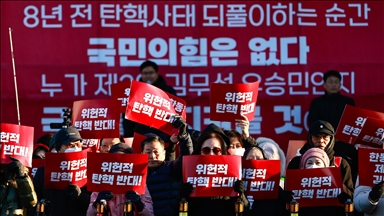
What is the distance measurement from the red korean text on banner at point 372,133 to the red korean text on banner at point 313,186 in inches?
59.9

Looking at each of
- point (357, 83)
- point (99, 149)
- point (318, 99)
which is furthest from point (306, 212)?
point (357, 83)

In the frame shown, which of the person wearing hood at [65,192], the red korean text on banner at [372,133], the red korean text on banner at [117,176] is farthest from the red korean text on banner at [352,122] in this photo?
the person wearing hood at [65,192]

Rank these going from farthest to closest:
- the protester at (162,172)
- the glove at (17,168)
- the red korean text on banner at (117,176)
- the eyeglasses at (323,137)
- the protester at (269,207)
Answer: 1. the eyeglasses at (323,137)
2. the protester at (162,172)
3. the glove at (17,168)
4. the protester at (269,207)
5. the red korean text on banner at (117,176)

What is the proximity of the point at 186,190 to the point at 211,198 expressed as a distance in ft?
0.98

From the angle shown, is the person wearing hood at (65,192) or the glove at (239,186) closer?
the glove at (239,186)

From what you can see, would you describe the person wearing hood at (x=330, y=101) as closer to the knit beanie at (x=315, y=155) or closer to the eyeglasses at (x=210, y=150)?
the knit beanie at (x=315, y=155)

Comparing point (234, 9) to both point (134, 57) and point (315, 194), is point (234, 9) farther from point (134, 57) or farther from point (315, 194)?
point (315, 194)

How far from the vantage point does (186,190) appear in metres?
8.22

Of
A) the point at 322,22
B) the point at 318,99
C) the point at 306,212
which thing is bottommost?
the point at 306,212

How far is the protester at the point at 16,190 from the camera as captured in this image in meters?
8.91

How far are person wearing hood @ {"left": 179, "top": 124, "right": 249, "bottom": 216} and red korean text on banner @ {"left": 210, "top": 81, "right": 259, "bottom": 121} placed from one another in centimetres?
149

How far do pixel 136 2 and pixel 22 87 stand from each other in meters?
1.81

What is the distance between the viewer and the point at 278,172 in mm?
8688

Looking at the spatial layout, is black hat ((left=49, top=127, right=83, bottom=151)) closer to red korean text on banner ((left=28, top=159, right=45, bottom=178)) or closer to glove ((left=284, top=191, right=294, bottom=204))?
red korean text on banner ((left=28, top=159, right=45, bottom=178))
